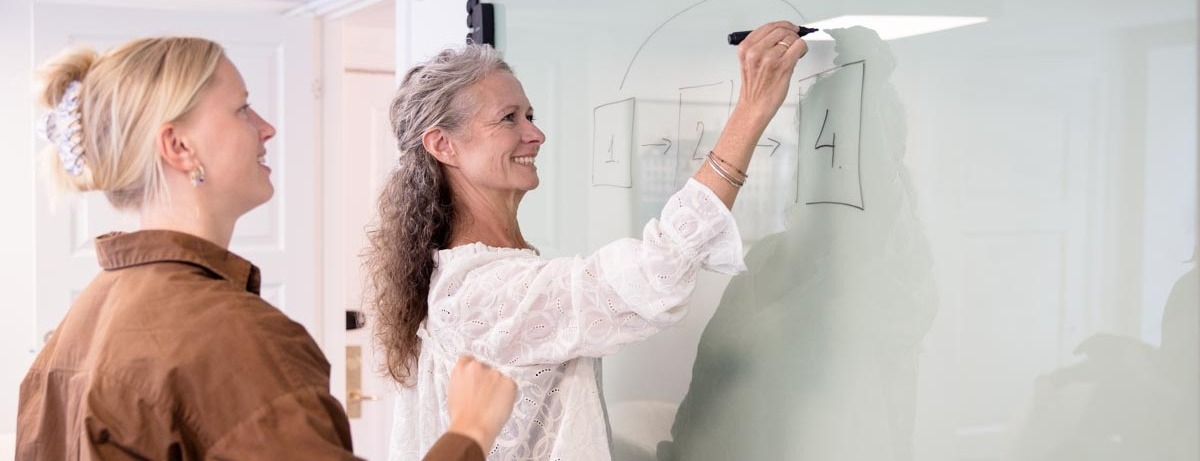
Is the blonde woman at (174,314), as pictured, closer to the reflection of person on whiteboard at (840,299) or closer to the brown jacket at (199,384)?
the brown jacket at (199,384)

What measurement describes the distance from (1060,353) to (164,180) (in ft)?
2.87

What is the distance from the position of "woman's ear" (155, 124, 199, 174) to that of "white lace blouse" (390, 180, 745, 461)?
420 mm

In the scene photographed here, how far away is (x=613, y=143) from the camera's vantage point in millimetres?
1793

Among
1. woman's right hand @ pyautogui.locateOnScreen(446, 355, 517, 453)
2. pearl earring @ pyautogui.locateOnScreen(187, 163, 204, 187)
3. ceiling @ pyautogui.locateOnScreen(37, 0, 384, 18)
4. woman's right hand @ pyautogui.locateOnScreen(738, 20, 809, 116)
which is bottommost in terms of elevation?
woman's right hand @ pyautogui.locateOnScreen(446, 355, 517, 453)

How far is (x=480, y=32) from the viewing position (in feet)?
7.25

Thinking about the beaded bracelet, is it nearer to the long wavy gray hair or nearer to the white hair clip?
the long wavy gray hair

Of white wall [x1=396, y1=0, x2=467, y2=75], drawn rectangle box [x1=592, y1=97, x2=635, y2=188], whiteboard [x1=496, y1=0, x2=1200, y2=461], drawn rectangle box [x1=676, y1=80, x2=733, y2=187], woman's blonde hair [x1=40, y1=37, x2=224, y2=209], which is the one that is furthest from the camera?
white wall [x1=396, y1=0, x2=467, y2=75]

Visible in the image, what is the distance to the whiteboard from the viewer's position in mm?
959

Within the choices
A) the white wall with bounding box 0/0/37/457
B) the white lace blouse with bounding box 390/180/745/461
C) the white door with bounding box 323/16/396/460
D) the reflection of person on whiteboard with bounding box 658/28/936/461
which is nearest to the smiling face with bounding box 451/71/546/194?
the white lace blouse with bounding box 390/180/745/461

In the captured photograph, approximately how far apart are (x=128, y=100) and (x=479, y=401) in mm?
447

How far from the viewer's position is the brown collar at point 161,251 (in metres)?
1.09

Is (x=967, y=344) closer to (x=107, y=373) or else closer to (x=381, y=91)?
(x=107, y=373)

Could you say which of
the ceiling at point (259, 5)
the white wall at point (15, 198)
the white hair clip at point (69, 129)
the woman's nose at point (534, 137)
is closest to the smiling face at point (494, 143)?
the woman's nose at point (534, 137)

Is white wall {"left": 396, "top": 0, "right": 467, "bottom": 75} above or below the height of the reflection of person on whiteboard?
above
